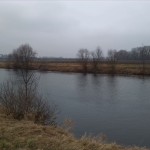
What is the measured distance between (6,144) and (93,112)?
495 inches

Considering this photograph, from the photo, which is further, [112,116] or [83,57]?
[83,57]

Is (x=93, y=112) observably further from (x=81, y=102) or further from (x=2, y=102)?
(x=2, y=102)

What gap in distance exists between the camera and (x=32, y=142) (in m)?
5.77

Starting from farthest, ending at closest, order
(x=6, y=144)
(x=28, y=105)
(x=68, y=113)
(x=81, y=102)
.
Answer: (x=81, y=102)
(x=68, y=113)
(x=28, y=105)
(x=6, y=144)

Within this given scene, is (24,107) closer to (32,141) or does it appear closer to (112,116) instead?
(32,141)

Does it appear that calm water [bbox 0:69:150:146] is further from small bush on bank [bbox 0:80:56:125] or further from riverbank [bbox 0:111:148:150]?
riverbank [bbox 0:111:148:150]

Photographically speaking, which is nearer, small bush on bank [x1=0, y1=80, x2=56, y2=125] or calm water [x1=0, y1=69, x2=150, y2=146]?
small bush on bank [x1=0, y1=80, x2=56, y2=125]

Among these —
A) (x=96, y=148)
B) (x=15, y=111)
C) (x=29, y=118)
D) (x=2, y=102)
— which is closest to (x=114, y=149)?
(x=96, y=148)

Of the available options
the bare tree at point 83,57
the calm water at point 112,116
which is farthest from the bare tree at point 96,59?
the calm water at point 112,116

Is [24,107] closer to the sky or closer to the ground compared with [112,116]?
closer to the sky

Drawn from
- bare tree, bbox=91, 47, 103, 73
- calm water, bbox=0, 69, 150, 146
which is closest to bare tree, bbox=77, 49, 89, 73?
bare tree, bbox=91, 47, 103, 73

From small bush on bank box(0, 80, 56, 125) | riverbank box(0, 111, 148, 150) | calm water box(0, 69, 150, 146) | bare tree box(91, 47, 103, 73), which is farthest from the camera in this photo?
bare tree box(91, 47, 103, 73)

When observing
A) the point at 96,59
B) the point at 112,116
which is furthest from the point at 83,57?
the point at 112,116

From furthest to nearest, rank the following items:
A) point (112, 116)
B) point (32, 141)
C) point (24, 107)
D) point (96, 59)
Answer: point (96, 59) → point (112, 116) → point (24, 107) → point (32, 141)
